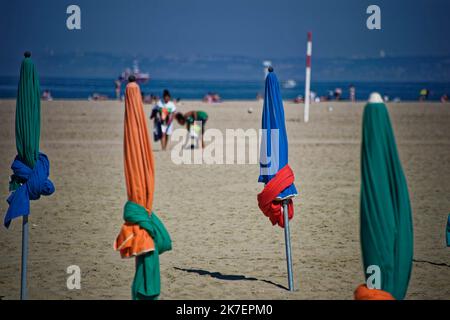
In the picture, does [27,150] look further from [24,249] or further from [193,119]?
[193,119]

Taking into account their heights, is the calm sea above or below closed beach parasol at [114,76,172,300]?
above

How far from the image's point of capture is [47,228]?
30.8 feet

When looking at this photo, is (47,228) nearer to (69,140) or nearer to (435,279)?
(435,279)

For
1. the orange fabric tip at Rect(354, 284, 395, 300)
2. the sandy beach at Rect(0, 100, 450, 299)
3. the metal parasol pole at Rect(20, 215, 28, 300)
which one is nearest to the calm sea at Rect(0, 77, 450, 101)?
the sandy beach at Rect(0, 100, 450, 299)

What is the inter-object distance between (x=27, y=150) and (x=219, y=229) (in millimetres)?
3954

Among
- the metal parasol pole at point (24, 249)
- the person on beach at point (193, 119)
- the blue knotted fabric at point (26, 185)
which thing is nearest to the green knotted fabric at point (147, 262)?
the blue knotted fabric at point (26, 185)

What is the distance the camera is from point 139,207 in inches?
207

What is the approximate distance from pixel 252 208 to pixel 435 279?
398 cm

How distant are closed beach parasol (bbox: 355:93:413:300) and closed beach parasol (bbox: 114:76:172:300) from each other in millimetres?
1478

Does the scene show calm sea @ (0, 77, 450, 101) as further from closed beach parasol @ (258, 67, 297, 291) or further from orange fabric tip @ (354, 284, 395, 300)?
orange fabric tip @ (354, 284, 395, 300)

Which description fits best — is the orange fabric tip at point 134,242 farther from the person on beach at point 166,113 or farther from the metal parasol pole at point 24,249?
the person on beach at point 166,113

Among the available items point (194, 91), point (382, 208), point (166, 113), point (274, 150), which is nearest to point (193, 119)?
point (166, 113)

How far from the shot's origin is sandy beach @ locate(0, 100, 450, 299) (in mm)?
7047
